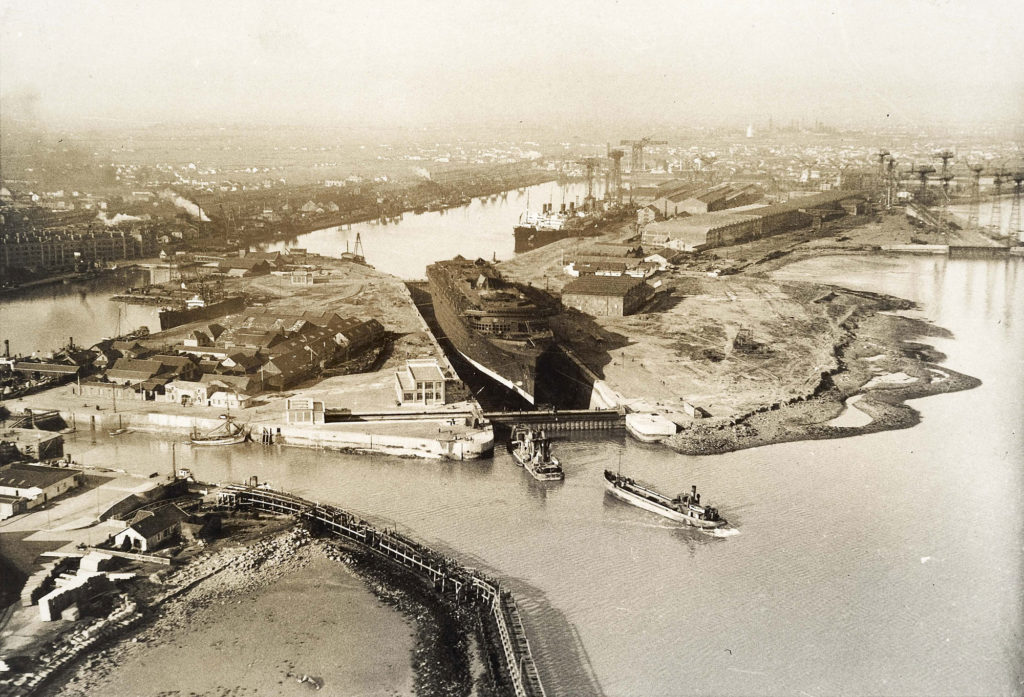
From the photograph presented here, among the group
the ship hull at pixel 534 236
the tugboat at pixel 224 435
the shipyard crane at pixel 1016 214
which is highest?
the shipyard crane at pixel 1016 214

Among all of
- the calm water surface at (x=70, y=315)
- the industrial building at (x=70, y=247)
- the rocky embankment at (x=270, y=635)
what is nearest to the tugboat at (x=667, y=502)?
the rocky embankment at (x=270, y=635)

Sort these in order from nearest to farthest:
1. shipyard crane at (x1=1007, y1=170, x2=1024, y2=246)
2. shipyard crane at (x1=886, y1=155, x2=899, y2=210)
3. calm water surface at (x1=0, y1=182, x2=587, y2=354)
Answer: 1. calm water surface at (x1=0, y1=182, x2=587, y2=354)
2. shipyard crane at (x1=1007, y1=170, x2=1024, y2=246)
3. shipyard crane at (x1=886, y1=155, x2=899, y2=210)

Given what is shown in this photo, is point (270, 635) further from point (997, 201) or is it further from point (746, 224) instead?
point (746, 224)

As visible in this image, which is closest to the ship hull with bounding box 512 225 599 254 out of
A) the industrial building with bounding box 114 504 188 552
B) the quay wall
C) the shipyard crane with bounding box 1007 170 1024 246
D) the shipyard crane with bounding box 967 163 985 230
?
the shipyard crane with bounding box 967 163 985 230

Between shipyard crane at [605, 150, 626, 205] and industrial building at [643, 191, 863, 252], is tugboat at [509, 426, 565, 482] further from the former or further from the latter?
shipyard crane at [605, 150, 626, 205]

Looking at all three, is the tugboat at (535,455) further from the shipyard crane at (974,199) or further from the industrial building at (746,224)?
the shipyard crane at (974,199)
